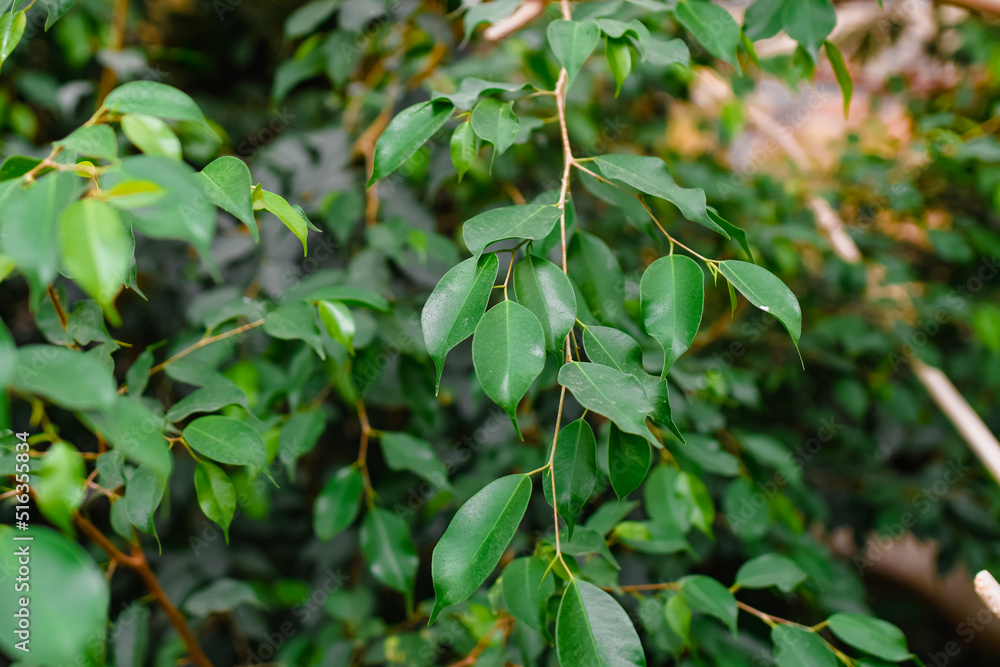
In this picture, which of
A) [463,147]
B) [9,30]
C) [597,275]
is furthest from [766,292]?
[9,30]

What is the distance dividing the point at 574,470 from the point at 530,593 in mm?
105

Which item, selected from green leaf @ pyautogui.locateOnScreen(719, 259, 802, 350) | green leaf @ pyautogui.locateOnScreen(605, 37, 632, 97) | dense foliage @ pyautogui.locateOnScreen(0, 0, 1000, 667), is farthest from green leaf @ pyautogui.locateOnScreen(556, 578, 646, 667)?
green leaf @ pyautogui.locateOnScreen(605, 37, 632, 97)

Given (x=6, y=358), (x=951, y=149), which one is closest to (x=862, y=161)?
(x=951, y=149)

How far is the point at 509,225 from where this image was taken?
0.42 metres

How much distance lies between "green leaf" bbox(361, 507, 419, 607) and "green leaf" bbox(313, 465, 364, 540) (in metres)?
0.02

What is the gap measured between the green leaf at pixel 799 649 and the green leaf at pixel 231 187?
533 mm

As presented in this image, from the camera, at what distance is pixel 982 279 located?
1.36m

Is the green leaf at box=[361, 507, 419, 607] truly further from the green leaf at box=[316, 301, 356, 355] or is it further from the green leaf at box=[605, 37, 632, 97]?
the green leaf at box=[605, 37, 632, 97]

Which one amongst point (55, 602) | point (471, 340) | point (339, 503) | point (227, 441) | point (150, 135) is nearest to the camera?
point (55, 602)

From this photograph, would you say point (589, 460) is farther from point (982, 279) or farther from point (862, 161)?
point (982, 279)

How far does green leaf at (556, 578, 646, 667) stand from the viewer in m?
0.38

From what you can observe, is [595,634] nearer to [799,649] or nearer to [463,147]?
[799,649]

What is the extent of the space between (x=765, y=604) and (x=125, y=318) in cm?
135

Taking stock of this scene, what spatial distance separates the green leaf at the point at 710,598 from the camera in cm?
54
